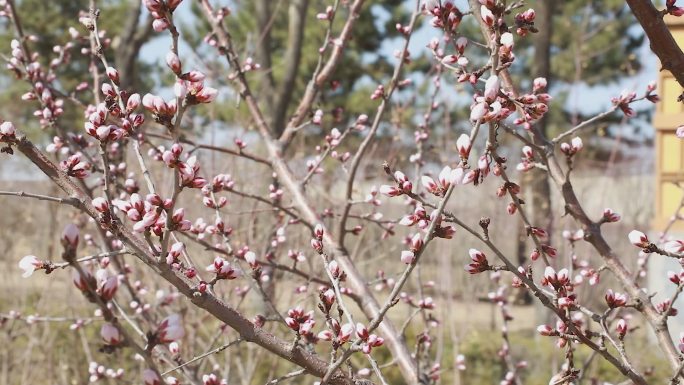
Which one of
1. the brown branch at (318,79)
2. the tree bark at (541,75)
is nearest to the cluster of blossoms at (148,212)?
the brown branch at (318,79)

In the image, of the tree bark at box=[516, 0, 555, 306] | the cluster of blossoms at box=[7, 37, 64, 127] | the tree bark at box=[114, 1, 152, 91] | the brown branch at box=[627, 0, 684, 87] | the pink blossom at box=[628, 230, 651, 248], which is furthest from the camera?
the tree bark at box=[516, 0, 555, 306]

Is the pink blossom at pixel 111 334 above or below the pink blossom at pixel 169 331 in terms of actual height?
below

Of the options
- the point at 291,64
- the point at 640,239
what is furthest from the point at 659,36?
the point at 291,64

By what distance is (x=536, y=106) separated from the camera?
1.48 m

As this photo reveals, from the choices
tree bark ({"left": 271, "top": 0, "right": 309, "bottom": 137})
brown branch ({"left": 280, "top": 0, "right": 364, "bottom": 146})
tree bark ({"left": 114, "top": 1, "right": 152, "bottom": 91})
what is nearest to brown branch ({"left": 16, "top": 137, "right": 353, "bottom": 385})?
brown branch ({"left": 280, "top": 0, "right": 364, "bottom": 146})

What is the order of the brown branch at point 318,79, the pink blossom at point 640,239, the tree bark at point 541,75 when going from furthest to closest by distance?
the tree bark at point 541,75, the brown branch at point 318,79, the pink blossom at point 640,239

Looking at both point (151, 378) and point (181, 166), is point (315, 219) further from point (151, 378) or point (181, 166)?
point (151, 378)

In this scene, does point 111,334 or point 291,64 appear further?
point 291,64

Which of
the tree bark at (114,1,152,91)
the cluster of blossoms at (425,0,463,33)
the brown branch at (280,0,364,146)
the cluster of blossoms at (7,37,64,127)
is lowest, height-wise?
the cluster of blossoms at (425,0,463,33)

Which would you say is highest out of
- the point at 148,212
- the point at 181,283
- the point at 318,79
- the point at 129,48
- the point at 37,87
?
the point at 129,48

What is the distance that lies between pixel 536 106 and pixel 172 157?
2.53 ft

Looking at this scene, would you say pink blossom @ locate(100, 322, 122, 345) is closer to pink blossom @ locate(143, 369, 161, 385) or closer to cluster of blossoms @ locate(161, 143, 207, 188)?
pink blossom @ locate(143, 369, 161, 385)

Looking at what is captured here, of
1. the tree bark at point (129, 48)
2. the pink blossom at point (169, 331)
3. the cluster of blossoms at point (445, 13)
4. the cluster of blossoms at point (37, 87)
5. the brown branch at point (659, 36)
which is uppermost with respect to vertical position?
the tree bark at point (129, 48)

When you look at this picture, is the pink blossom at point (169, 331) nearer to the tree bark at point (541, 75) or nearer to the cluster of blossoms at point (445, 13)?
the cluster of blossoms at point (445, 13)
